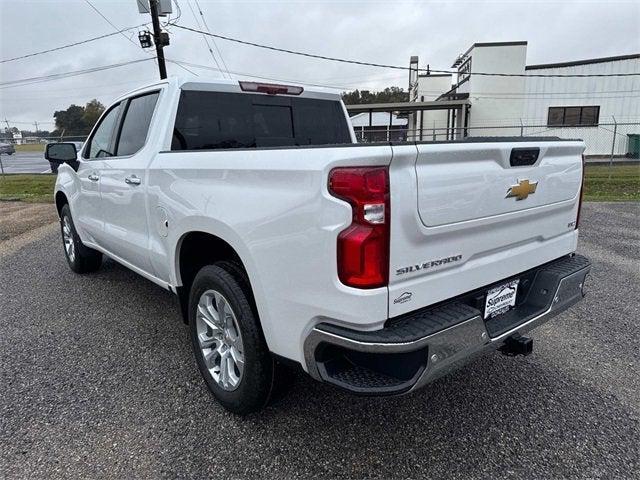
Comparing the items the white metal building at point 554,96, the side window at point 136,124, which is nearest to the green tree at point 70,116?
the white metal building at point 554,96

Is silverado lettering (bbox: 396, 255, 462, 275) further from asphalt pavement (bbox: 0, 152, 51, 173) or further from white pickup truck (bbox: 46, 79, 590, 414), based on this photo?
asphalt pavement (bbox: 0, 152, 51, 173)

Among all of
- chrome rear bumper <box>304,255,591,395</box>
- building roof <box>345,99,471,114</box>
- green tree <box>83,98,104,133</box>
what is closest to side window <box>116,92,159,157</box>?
chrome rear bumper <box>304,255,591,395</box>

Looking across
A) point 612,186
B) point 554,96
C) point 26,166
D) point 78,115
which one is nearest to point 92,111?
point 78,115

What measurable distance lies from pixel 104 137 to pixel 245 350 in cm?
300

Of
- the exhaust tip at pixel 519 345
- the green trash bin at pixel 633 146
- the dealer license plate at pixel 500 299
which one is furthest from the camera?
the green trash bin at pixel 633 146

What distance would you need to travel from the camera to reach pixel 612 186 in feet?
43.6

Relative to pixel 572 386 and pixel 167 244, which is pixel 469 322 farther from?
pixel 167 244

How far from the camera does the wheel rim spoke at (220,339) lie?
104 inches

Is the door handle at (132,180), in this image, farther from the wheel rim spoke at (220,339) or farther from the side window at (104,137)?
the wheel rim spoke at (220,339)

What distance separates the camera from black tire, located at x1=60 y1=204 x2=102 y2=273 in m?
5.40

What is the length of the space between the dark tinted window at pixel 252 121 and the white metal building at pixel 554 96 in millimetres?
22877

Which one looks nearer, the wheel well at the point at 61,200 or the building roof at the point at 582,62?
the wheel well at the point at 61,200

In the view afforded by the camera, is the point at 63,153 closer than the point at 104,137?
No

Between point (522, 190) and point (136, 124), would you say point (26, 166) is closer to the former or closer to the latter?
point (136, 124)
